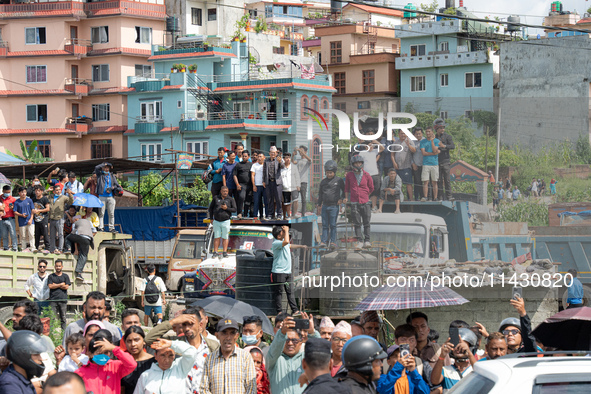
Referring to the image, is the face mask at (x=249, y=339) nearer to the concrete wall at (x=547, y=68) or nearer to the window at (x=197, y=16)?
the concrete wall at (x=547, y=68)

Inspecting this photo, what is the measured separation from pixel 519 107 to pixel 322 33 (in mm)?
52696

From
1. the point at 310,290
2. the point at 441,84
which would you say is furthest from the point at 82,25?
the point at 310,290

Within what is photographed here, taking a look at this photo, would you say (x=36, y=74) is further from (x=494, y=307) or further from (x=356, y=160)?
(x=494, y=307)

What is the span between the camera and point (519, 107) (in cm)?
1241

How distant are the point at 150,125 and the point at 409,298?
45787 mm

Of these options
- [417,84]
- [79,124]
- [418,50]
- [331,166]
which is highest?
[418,50]

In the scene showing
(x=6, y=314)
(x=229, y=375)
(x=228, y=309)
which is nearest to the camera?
(x=229, y=375)

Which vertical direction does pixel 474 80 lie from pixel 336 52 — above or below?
below

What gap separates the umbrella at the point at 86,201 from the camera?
18.2 m

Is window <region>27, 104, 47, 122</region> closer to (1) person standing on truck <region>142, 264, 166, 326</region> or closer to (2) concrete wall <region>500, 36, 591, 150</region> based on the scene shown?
(2) concrete wall <region>500, 36, 591, 150</region>

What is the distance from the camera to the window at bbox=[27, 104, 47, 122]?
58.2 meters

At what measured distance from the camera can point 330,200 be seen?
41.7 feet

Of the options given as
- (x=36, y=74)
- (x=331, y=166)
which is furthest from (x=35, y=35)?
(x=331, y=166)

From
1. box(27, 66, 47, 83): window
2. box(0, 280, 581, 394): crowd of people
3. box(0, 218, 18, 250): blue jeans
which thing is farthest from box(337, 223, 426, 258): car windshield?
box(27, 66, 47, 83): window
